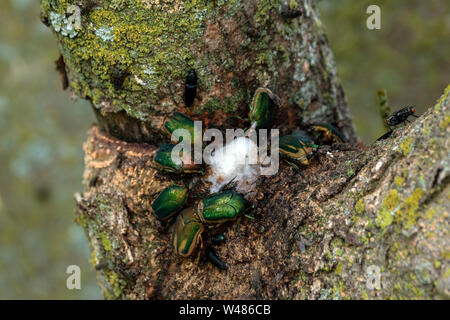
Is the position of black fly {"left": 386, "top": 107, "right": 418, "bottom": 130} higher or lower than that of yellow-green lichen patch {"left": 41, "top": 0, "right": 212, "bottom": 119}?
lower

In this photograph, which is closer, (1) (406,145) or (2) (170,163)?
(1) (406,145)

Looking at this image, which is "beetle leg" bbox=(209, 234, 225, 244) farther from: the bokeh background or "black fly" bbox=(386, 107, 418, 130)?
the bokeh background

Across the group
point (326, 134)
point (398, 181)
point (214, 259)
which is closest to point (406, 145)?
point (398, 181)

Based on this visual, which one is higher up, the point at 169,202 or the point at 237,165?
the point at 237,165

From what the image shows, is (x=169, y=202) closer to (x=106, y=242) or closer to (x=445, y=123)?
(x=106, y=242)

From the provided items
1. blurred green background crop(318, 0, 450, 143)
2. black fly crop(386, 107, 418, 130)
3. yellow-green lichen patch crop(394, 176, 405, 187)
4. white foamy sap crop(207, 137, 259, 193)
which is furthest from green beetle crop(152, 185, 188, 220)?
blurred green background crop(318, 0, 450, 143)

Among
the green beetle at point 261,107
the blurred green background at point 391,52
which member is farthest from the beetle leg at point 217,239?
the blurred green background at point 391,52
